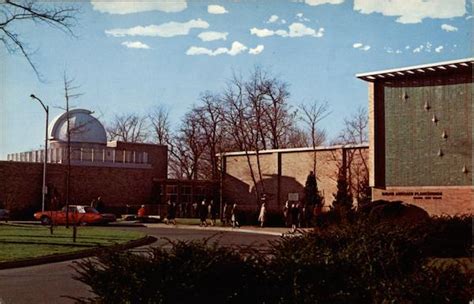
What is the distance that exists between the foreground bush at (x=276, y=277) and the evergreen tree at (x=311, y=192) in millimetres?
38578

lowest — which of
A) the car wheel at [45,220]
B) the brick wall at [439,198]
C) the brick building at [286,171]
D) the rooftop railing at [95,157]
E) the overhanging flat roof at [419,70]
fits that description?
the car wheel at [45,220]

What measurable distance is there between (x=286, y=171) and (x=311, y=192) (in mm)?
6371

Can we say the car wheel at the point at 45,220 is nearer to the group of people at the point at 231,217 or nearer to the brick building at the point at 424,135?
the group of people at the point at 231,217

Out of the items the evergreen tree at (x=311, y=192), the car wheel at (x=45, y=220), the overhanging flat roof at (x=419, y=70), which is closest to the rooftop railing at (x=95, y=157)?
the car wheel at (x=45, y=220)

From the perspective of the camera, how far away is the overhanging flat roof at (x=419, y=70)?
105 ft

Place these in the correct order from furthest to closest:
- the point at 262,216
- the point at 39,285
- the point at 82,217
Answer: the point at 82,217 < the point at 262,216 < the point at 39,285

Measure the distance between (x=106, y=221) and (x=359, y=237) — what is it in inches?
1375

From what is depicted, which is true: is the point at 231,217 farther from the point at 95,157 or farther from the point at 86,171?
the point at 95,157

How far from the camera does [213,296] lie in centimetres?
707

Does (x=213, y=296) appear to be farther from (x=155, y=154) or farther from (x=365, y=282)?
(x=155, y=154)

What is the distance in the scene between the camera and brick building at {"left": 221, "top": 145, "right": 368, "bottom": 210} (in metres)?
47.5

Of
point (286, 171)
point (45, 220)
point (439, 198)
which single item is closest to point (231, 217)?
point (286, 171)

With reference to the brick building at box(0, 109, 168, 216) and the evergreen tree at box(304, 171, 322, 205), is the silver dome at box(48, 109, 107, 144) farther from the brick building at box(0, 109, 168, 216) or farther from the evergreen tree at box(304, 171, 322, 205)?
the evergreen tree at box(304, 171, 322, 205)

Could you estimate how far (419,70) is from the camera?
33.8 meters
